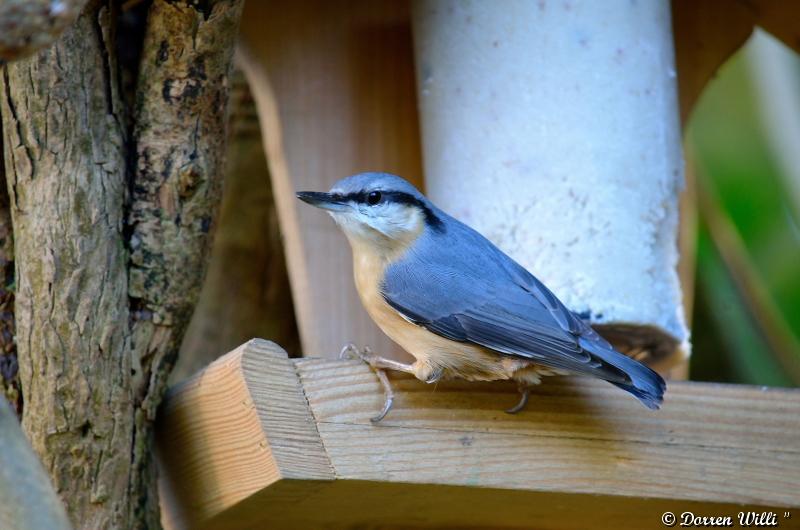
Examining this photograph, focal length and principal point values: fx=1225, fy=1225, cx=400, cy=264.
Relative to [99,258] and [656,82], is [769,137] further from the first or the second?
[99,258]

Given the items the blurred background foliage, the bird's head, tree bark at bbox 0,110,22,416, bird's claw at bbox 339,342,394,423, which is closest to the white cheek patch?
the bird's head

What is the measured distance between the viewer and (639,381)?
1.74 m

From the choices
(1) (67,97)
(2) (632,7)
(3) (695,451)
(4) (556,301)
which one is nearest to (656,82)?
(2) (632,7)

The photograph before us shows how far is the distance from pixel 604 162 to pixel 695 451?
1.74 ft

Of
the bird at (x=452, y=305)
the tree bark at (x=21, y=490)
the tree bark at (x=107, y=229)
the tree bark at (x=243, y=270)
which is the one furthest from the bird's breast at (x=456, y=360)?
the tree bark at (x=243, y=270)

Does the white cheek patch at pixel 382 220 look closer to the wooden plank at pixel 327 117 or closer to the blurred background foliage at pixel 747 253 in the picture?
the wooden plank at pixel 327 117

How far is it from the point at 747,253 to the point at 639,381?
1.35 meters

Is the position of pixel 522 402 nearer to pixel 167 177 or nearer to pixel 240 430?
pixel 240 430

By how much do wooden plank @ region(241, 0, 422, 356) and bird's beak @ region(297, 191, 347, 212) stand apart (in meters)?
0.35

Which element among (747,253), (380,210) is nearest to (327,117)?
(380,210)

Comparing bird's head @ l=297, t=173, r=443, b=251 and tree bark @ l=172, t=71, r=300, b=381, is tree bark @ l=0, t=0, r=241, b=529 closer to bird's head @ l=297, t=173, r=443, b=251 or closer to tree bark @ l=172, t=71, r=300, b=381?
bird's head @ l=297, t=173, r=443, b=251

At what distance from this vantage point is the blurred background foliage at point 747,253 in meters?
2.93

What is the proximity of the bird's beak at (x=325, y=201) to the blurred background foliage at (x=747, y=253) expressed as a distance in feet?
3.88

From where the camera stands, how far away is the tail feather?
174 centimetres
